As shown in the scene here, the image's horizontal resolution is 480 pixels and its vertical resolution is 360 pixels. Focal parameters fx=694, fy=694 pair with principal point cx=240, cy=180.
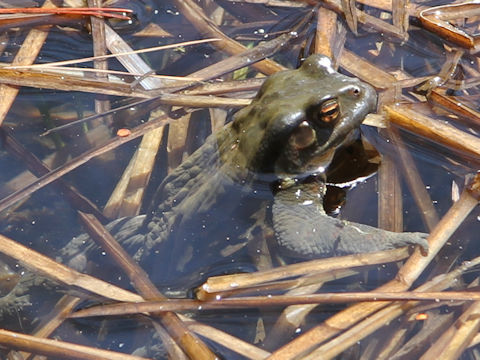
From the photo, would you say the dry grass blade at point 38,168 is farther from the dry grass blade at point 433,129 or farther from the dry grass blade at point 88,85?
the dry grass blade at point 433,129

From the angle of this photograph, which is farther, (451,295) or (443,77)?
(443,77)

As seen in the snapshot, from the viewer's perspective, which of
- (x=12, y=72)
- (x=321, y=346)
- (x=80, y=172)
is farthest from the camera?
(x=12, y=72)

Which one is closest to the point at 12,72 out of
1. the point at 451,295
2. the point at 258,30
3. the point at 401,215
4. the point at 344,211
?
the point at 258,30

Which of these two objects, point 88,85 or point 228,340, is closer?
point 228,340

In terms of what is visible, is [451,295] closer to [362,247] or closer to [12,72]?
[362,247]

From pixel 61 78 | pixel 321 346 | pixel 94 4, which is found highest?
pixel 94 4

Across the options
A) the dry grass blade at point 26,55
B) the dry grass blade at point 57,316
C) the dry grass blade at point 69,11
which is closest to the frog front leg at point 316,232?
the dry grass blade at point 57,316

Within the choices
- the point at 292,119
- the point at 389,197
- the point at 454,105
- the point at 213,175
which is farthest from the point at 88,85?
the point at 454,105

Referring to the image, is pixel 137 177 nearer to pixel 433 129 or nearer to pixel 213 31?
pixel 213 31
